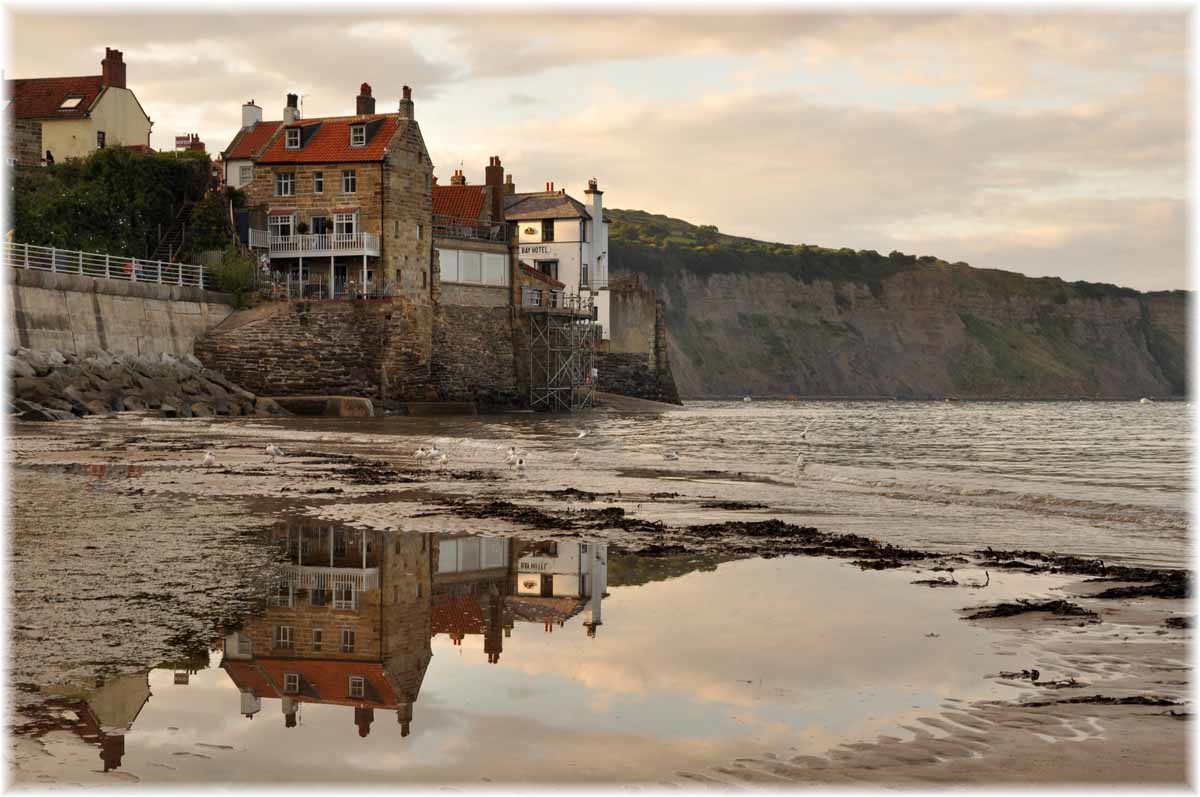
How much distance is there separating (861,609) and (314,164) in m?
46.5

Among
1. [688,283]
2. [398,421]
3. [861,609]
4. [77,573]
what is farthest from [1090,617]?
[688,283]

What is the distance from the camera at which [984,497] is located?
2062cm

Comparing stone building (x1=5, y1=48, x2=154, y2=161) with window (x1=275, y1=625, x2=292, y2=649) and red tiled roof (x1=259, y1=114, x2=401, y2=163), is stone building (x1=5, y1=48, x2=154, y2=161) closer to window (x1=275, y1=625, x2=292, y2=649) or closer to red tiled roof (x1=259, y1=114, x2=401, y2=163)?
red tiled roof (x1=259, y1=114, x2=401, y2=163)

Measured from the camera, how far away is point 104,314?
43.5m

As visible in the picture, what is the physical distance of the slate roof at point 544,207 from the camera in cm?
6662

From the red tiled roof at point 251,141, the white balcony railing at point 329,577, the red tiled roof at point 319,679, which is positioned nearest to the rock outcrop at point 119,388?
the red tiled roof at point 251,141

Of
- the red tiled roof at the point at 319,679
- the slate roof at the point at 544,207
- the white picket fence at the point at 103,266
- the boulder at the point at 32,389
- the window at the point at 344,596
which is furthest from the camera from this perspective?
the slate roof at the point at 544,207

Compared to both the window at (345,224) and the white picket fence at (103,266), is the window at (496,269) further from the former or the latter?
the white picket fence at (103,266)

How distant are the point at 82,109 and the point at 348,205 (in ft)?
55.9

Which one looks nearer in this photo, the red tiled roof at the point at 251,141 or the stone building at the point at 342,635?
the stone building at the point at 342,635

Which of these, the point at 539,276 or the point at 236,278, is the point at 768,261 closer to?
the point at 539,276

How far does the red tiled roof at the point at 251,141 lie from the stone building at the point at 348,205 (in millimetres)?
1069

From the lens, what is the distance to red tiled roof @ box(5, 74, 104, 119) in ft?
199

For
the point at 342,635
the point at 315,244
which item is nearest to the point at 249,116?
the point at 315,244
